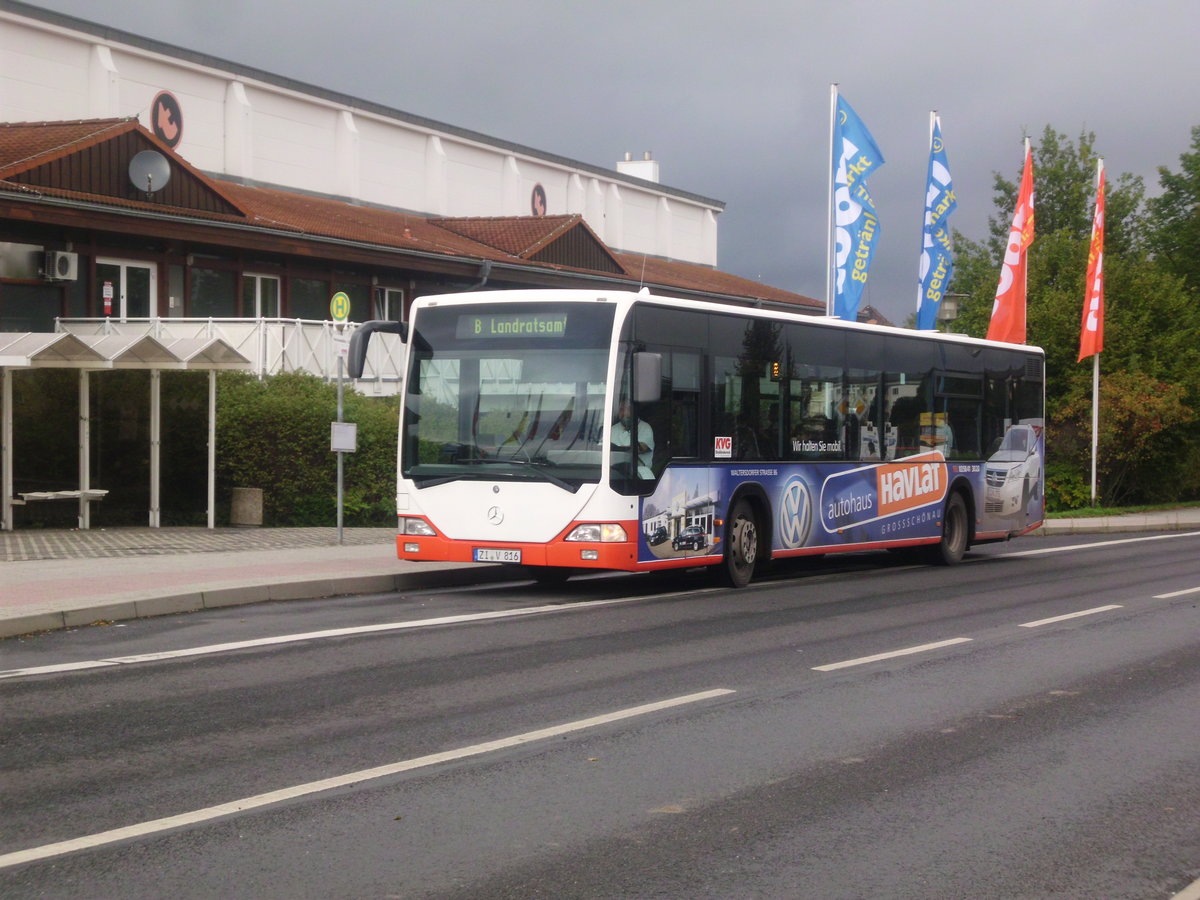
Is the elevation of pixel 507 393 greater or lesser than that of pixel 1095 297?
lesser

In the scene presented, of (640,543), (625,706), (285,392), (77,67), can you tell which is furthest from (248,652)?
(77,67)

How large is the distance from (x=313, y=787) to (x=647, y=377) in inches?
315

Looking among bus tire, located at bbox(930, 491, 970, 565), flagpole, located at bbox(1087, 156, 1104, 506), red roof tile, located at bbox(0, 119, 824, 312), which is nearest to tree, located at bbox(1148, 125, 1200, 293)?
red roof tile, located at bbox(0, 119, 824, 312)

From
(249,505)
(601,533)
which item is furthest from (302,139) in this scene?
(601,533)

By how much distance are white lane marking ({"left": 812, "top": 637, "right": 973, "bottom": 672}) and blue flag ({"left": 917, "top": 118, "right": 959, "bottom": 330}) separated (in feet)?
57.6

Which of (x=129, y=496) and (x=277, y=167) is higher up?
(x=277, y=167)

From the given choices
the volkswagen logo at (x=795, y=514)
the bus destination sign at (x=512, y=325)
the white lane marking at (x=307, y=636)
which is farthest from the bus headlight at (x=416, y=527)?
the volkswagen logo at (x=795, y=514)

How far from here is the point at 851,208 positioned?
26.9m

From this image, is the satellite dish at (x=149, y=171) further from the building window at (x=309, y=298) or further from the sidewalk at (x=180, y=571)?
the sidewalk at (x=180, y=571)

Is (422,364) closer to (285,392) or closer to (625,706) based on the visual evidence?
(625,706)

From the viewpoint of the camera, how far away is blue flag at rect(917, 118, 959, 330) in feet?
94.4

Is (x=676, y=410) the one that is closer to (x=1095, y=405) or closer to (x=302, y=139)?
(x=1095, y=405)

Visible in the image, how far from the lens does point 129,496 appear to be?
23.2m

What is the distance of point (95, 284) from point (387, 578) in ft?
51.7
